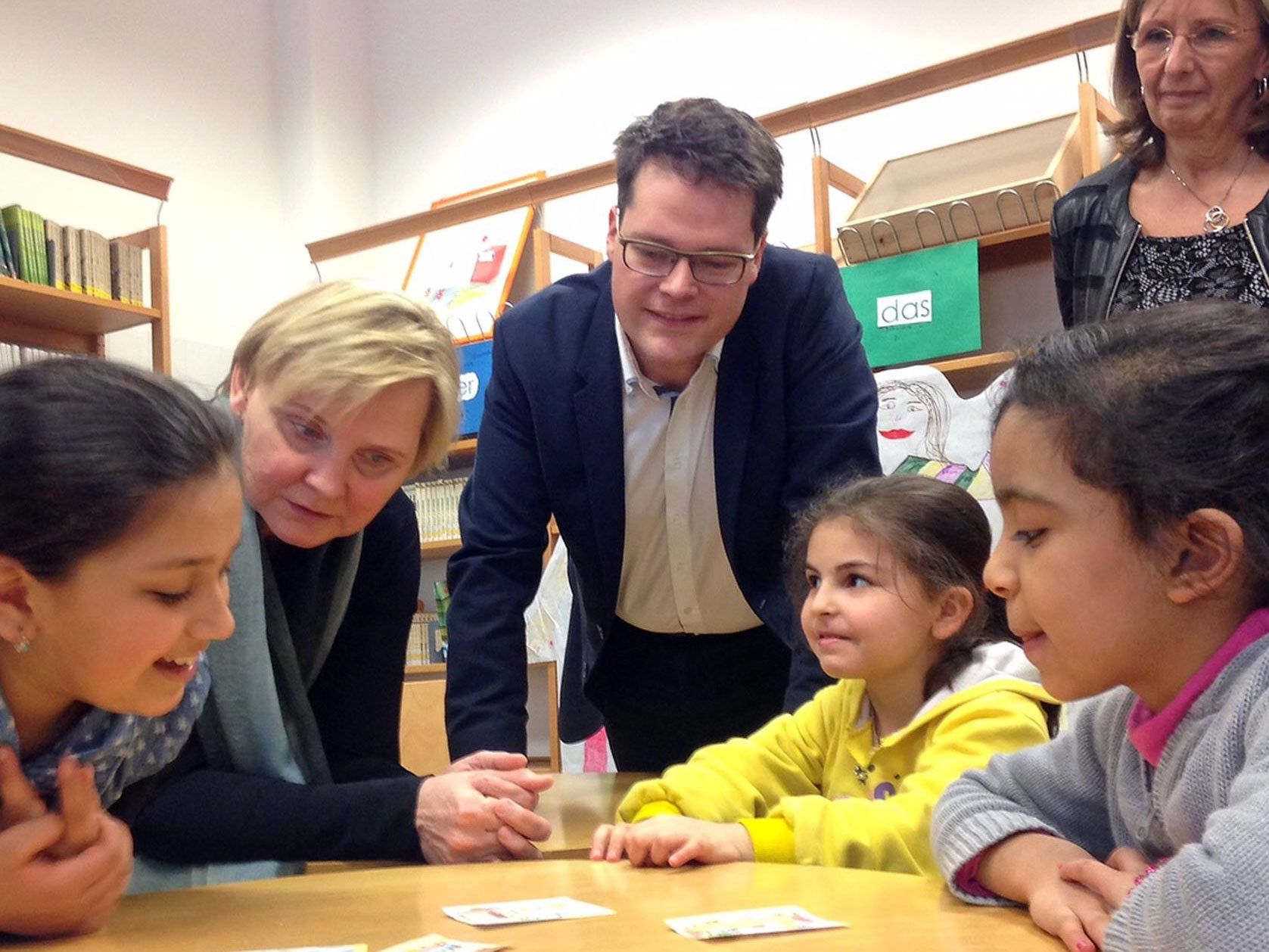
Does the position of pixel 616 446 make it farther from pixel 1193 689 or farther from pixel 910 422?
pixel 910 422

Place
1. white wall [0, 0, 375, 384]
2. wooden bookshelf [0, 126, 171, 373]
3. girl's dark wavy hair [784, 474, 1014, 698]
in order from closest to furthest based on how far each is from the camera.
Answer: girl's dark wavy hair [784, 474, 1014, 698] < wooden bookshelf [0, 126, 171, 373] < white wall [0, 0, 375, 384]

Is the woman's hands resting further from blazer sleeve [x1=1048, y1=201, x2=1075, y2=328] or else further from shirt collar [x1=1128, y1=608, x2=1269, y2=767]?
blazer sleeve [x1=1048, y1=201, x2=1075, y2=328]

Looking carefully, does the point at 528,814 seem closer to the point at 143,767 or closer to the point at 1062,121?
the point at 143,767

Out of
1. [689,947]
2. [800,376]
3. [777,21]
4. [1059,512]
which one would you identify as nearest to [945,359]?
[800,376]

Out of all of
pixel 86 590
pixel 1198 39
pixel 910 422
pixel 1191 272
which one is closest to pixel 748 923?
pixel 86 590

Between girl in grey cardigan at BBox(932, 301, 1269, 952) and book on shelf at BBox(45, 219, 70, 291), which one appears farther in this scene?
book on shelf at BBox(45, 219, 70, 291)

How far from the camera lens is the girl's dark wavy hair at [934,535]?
1708mm

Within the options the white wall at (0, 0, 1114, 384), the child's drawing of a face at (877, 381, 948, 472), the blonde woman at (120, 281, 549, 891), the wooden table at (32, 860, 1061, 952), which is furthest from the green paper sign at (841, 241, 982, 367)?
the wooden table at (32, 860, 1061, 952)

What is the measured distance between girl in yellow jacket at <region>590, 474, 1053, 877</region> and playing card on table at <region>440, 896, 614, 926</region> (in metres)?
0.26

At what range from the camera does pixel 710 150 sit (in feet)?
5.84

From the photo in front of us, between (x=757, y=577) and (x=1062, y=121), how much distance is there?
2154 millimetres

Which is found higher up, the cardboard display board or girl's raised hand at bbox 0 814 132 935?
the cardboard display board

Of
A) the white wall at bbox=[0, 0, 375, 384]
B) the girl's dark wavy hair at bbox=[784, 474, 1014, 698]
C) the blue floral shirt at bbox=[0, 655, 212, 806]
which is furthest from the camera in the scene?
the white wall at bbox=[0, 0, 375, 384]

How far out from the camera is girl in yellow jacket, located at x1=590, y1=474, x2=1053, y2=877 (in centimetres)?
131
